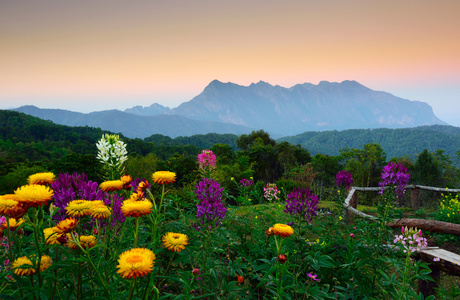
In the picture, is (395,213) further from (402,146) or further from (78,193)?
(402,146)

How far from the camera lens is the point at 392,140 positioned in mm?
145875

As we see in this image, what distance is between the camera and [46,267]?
4.25 ft

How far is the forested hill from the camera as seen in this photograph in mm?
124812

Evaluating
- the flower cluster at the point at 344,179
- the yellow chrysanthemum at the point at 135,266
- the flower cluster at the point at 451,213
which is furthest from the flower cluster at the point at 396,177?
the flower cluster at the point at 451,213

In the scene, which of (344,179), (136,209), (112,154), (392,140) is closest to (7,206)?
(136,209)

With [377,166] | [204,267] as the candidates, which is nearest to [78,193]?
[204,267]

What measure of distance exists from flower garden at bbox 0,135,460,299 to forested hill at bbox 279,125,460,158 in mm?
103364

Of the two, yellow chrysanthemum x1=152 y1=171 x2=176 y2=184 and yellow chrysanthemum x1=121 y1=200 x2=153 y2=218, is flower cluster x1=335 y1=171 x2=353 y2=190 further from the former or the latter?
yellow chrysanthemum x1=121 y1=200 x2=153 y2=218

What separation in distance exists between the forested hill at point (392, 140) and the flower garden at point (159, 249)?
10336 cm

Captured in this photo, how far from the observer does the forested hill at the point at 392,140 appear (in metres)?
125

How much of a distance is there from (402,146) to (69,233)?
159m

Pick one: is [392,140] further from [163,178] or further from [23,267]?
[23,267]

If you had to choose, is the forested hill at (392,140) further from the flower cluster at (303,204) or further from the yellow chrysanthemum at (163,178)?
the yellow chrysanthemum at (163,178)

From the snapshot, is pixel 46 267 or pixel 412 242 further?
pixel 412 242
